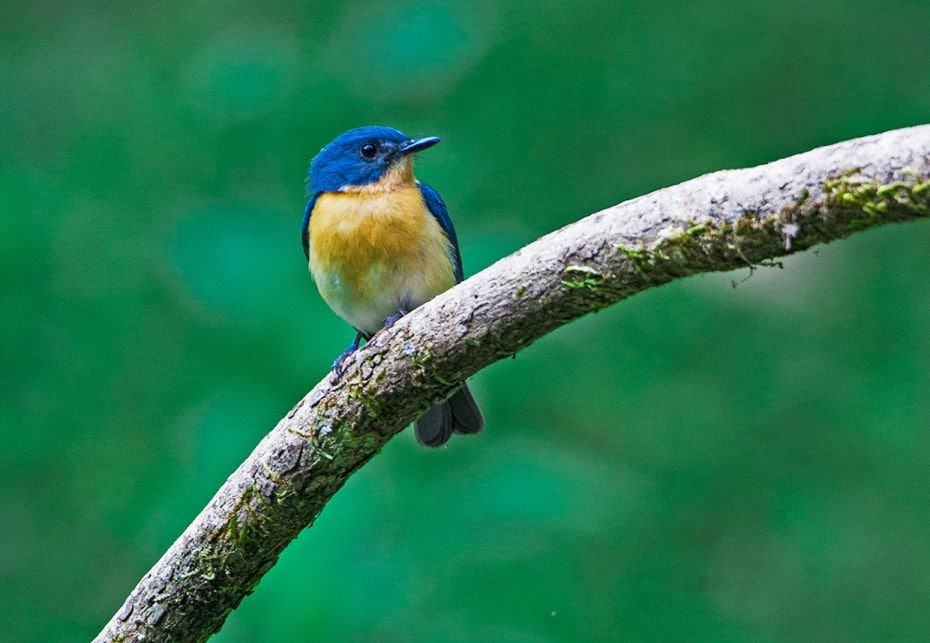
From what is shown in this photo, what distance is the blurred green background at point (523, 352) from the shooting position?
471cm

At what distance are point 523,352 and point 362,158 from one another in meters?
1.35

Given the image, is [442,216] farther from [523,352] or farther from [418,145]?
[523,352]

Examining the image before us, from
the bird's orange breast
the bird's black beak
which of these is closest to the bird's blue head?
the bird's black beak

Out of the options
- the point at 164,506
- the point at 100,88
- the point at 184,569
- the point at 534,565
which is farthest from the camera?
the point at 100,88

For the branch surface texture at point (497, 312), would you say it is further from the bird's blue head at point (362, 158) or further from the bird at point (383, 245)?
the bird's blue head at point (362, 158)

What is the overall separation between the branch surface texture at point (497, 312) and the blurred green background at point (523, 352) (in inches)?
56.9

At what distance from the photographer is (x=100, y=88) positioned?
245 inches

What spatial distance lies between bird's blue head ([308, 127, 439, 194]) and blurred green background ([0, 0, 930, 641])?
830 millimetres

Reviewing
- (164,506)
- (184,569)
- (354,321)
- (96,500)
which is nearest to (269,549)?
(184,569)

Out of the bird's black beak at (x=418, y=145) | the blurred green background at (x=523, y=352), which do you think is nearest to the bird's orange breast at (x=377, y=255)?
the bird's black beak at (x=418, y=145)

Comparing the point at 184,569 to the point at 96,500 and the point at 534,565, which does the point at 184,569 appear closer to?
the point at 534,565

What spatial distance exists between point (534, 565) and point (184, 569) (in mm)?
1795

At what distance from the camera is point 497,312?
2.47 metres

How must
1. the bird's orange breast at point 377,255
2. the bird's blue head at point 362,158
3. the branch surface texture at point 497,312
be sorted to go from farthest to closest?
the bird's blue head at point 362,158, the bird's orange breast at point 377,255, the branch surface texture at point 497,312
